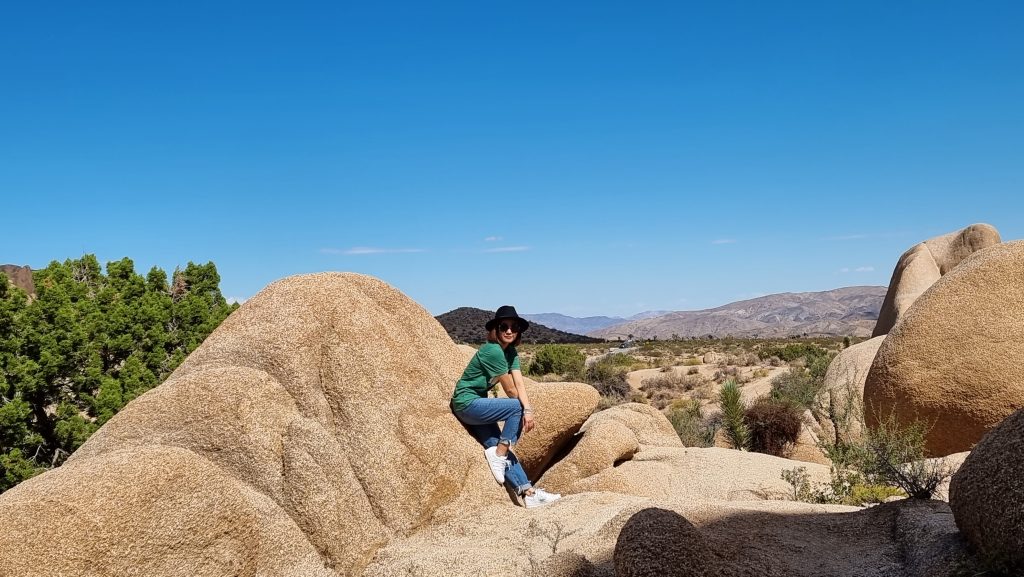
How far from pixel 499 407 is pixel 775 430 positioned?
9865 millimetres

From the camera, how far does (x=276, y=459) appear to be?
6.62 m

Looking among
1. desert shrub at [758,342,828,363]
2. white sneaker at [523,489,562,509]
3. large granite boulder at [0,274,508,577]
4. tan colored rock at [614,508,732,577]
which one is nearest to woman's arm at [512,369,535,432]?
large granite boulder at [0,274,508,577]

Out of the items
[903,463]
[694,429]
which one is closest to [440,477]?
[903,463]

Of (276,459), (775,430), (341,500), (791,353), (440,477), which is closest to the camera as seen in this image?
(276,459)

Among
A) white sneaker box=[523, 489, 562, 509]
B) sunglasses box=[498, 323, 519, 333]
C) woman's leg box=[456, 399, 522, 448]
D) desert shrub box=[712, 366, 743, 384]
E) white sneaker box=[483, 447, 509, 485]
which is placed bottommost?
desert shrub box=[712, 366, 743, 384]

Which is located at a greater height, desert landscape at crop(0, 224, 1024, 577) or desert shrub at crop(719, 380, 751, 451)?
desert landscape at crop(0, 224, 1024, 577)

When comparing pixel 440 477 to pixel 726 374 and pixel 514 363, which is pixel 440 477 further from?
pixel 726 374

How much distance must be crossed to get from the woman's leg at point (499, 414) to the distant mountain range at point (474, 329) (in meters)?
52.5

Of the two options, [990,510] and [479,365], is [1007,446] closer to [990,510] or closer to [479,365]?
[990,510]

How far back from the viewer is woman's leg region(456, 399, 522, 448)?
25.8 ft

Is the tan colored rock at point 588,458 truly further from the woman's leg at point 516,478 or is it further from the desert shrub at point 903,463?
the desert shrub at point 903,463

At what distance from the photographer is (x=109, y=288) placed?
15.8m

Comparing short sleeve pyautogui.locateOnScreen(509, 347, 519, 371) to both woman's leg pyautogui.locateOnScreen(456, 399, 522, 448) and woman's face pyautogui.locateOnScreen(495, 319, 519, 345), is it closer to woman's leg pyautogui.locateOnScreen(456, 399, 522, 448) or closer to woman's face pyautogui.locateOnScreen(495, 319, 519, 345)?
woman's face pyautogui.locateOnScreen(495, 319, 519, 345)

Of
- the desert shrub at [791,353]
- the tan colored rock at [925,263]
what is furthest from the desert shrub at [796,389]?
the desert shrub at [791,353]
